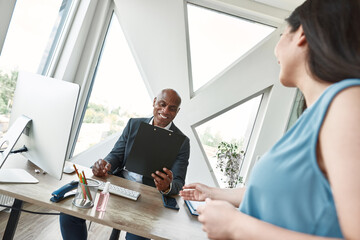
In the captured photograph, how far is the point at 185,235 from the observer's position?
117 centimetres

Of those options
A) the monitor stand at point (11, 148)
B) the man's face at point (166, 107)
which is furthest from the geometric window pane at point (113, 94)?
the monitor stand at point (11, 148)

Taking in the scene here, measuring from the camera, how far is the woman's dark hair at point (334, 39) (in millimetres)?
642

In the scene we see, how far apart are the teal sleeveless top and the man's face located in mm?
1836

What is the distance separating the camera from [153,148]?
1767 mm

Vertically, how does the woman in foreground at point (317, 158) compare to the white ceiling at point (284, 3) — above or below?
below

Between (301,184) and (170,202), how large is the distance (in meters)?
1.04

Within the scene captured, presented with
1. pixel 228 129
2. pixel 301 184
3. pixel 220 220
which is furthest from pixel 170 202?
pixel 228 129

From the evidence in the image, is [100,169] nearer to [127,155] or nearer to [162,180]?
[162,180]

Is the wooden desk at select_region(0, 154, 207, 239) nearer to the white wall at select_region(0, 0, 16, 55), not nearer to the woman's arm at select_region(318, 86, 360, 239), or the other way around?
the woman's arm at select_region(318, 86, 360, 239)

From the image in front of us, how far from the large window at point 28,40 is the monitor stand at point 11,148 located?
1152 mm

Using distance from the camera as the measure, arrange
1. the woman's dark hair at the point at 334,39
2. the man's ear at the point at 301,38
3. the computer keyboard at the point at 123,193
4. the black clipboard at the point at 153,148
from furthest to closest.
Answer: the black clipboard at the point at 153,148 → the computer keyboard at the point at 123,193 → the man's ear at the point at 301,38 → the woman's dark hair at the point at 334,39

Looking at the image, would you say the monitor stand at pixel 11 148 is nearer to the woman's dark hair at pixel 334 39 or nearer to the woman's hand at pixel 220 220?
the woman's hand at pixel 220 220

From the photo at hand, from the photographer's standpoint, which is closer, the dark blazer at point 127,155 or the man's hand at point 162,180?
the man's hand at point 162,180

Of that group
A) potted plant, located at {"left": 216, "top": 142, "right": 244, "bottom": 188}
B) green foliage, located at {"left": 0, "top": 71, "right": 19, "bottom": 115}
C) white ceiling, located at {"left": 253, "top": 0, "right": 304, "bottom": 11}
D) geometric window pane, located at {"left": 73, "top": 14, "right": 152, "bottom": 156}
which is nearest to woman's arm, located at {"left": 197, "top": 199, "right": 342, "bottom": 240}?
green foliage, located at {"left": 0, "top": 71, "right": 19, "bottom": 115}
